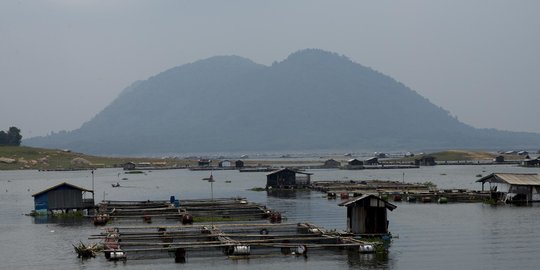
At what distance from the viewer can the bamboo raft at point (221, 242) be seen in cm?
3981

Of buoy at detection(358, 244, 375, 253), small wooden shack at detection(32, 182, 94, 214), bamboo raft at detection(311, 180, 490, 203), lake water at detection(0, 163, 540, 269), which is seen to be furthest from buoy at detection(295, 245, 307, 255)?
bamboo raft at detection(311, 180, 490, 203)

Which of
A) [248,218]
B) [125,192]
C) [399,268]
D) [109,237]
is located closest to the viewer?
[399,268]

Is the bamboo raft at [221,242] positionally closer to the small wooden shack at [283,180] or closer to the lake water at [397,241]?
the lake water at [397,241]

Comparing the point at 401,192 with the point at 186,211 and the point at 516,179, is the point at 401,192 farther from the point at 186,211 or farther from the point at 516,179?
the point at 186,211

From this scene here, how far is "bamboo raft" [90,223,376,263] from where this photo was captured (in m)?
39.8

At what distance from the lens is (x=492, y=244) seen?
148 ft

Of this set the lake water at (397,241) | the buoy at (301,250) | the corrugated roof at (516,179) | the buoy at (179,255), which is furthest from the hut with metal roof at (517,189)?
the buoy at (179,255)

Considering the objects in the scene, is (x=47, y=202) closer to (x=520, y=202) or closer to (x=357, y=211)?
(x=357, y=211)

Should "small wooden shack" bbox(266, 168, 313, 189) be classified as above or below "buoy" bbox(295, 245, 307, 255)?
above

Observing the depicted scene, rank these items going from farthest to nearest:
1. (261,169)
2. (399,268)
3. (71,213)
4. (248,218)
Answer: (261,169)
(71,213)
(248,218)
(399,268)

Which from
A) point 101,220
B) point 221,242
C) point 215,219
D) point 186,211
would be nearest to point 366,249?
point 221,242

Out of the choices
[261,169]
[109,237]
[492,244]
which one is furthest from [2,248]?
[261,169]

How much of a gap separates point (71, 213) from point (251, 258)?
96.2 ft

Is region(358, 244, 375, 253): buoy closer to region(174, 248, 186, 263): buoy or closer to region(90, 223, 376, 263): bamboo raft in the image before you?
region(90, 223, 376, 263): bamboo raft
